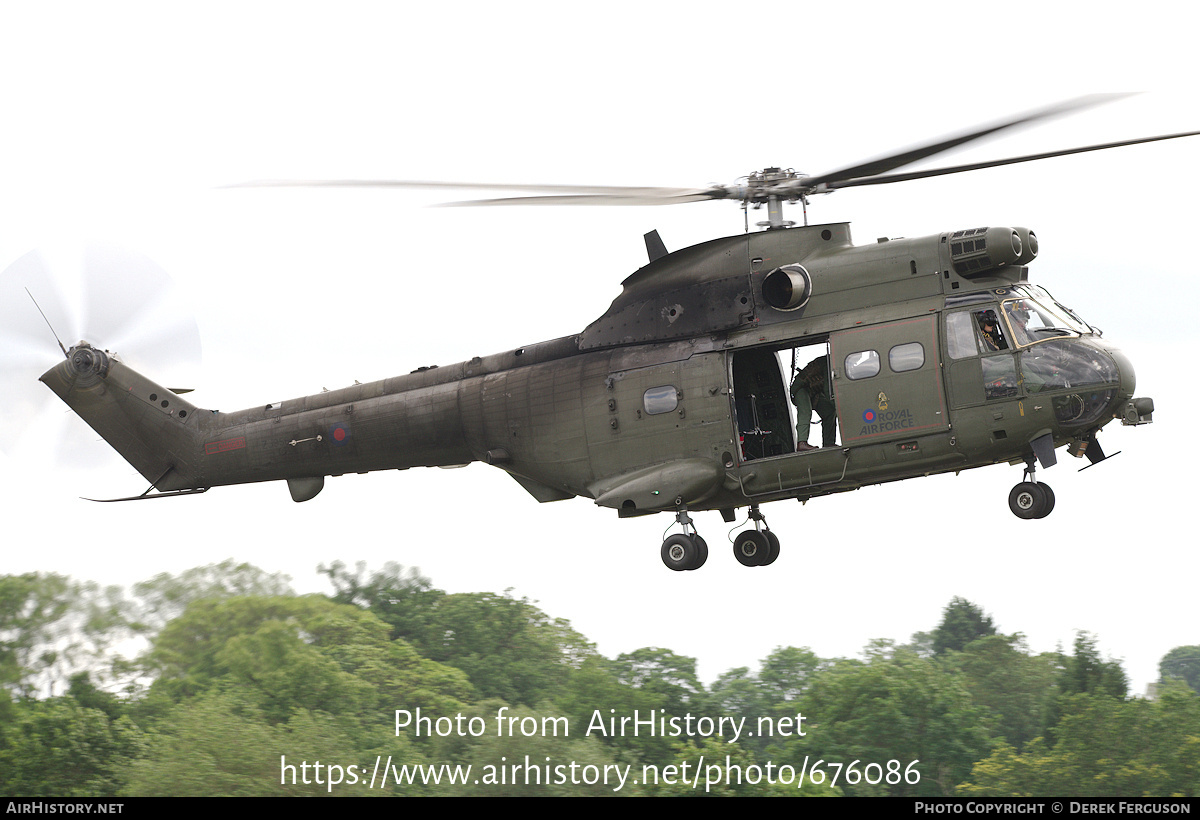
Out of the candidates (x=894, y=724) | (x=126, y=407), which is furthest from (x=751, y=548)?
(x=894, y=724)

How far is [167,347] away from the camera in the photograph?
851 inches

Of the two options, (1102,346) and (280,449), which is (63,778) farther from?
(1102,346)

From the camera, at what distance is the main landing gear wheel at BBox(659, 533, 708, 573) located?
1664 cm

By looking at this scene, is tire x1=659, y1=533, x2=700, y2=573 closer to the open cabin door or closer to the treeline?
the open cabin door

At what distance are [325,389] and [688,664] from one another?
32.3m

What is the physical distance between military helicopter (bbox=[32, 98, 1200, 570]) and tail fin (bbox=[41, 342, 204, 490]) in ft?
6.27

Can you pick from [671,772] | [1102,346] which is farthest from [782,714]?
[1102,346]

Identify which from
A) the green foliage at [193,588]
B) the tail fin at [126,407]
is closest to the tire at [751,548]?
the tail fin at [126,407]

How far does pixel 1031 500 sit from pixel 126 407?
48.5ft

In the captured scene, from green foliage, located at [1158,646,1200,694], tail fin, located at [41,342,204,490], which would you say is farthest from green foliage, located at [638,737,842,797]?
green foliage, located at [1158,646,1200,694]

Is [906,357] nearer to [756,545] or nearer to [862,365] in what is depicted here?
[862,365]
